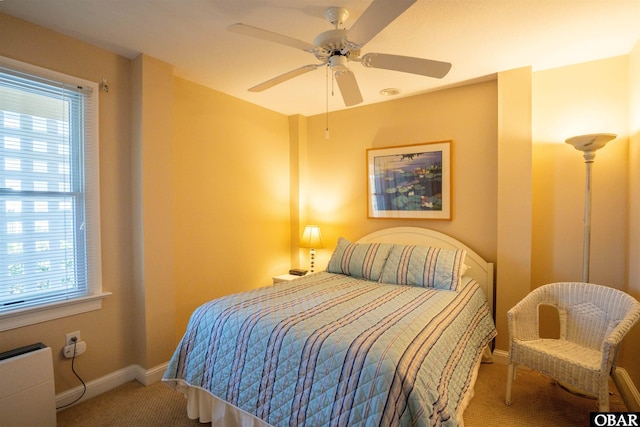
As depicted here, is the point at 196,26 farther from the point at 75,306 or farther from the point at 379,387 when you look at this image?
the point at 379,387

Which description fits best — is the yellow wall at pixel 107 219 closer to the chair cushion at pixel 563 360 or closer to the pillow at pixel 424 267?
the pillow at pixel 424 267

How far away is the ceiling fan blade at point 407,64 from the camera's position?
1.70 meters

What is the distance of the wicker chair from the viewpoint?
1.72 m

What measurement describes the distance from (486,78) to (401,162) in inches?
41.5

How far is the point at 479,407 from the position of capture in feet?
6.87

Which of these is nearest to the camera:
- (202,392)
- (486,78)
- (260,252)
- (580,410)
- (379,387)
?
(379,387)

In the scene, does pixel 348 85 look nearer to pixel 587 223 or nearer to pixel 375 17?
pixel 375 17

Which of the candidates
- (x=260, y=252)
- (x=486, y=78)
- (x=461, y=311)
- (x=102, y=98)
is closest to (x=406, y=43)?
(x=486, y=78)

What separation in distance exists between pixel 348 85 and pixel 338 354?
5.09 feet

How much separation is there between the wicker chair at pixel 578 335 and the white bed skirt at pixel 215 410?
16.8 inches

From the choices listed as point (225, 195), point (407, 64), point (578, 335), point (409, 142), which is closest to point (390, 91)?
point (409, 142)

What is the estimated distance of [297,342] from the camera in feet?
5.04

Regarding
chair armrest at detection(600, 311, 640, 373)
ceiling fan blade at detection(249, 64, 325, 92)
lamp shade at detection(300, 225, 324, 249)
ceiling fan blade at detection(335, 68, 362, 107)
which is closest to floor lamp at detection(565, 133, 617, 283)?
chair armrest at detection(600, 311, 640, 373)

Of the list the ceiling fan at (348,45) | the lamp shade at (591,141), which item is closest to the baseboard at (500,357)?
the lamp shade at (591,141)
